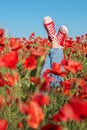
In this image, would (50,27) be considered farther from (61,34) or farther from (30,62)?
(30,62)

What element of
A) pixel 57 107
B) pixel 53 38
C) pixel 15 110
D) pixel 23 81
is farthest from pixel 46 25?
pixel 15 110

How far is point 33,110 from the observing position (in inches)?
53.1

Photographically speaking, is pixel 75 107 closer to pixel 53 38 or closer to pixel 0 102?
pixel 0 102

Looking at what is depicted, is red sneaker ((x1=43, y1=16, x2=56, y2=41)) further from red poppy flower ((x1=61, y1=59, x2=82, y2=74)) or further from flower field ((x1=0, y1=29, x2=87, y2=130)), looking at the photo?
red poppy flower ((x1=61, y1=59, x2=82, y2=74))

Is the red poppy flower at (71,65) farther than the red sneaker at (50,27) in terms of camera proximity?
No

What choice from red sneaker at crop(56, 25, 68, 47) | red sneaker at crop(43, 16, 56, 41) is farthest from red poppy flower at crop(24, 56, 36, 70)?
red sneaker at crop(56, 25, 68, 47)

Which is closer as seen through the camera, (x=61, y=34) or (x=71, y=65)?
(x=71, y=65)

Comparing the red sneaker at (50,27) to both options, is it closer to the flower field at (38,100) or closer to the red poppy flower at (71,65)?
the flower field at (38,100)

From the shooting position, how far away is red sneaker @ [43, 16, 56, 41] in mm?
4039

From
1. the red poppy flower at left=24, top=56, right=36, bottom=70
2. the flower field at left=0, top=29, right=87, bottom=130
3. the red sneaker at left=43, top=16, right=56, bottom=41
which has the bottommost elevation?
the flower field at left=0, top=29, right=87, bottom=130

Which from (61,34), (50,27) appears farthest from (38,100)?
(61,34)

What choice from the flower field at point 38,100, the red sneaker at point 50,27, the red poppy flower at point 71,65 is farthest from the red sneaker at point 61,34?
the red poppy flower at point 71,65

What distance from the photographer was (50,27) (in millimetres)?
4109

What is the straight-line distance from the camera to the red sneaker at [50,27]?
13.3 ft
